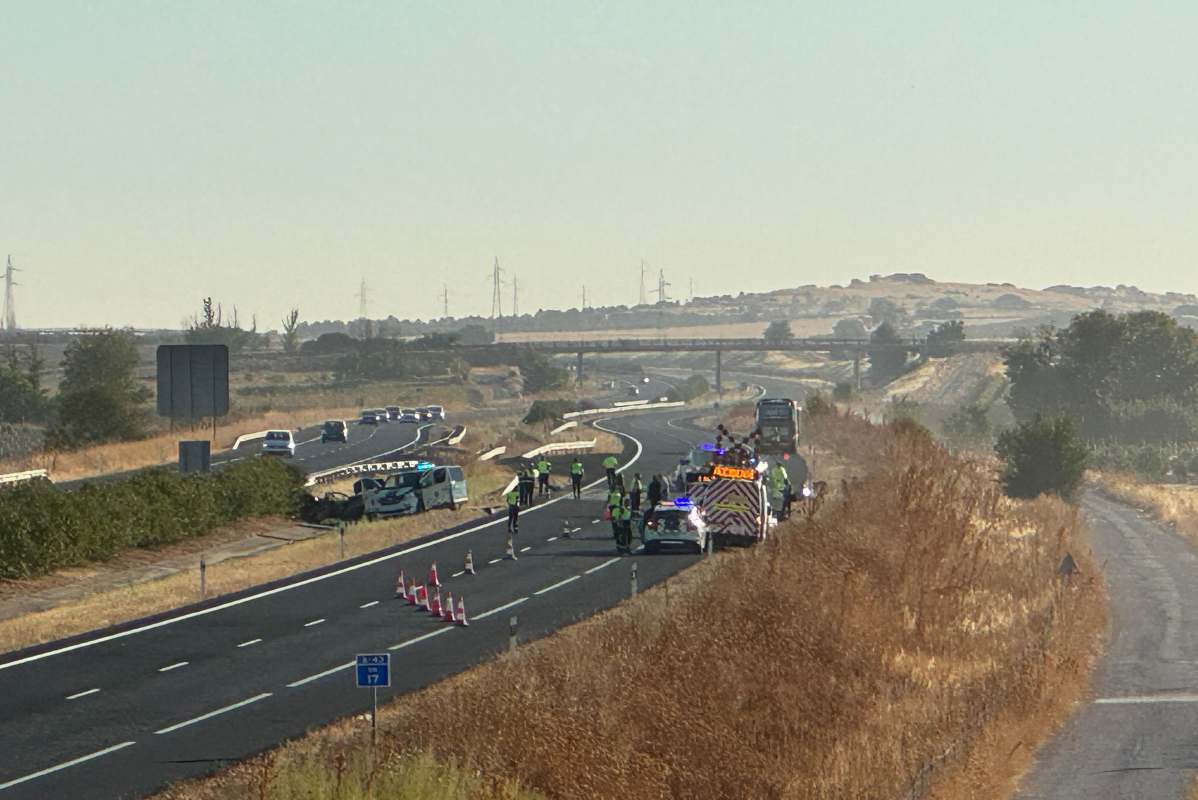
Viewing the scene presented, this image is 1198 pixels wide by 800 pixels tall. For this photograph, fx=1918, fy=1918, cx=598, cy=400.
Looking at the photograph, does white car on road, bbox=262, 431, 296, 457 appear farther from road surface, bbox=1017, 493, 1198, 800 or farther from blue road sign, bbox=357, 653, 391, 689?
blue road sign, bbox=357, 653, 391, 689

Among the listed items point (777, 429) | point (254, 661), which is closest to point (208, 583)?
point (254, 661)

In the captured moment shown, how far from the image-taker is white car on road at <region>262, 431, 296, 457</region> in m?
103

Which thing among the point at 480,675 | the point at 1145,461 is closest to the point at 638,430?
the point at 1145,461

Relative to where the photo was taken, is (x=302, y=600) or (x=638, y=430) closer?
(x=302, y=600)

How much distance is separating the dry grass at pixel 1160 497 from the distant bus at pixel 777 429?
63.2 feet

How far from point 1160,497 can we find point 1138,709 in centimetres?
7005

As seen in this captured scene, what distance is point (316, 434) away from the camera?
129625mm

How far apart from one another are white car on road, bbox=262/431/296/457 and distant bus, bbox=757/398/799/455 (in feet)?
83.0

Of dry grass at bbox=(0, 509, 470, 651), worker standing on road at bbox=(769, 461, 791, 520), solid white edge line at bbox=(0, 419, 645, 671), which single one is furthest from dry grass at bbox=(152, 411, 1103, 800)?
dry grass at bbox=(0, 509, 470, 651)

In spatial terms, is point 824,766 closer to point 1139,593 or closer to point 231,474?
point 231,474

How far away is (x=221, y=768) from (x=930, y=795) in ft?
36.2

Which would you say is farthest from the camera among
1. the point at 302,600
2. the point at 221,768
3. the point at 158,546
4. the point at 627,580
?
the point at 158,546

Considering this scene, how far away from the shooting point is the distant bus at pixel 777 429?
103 meters

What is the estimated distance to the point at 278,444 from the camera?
104 meters
